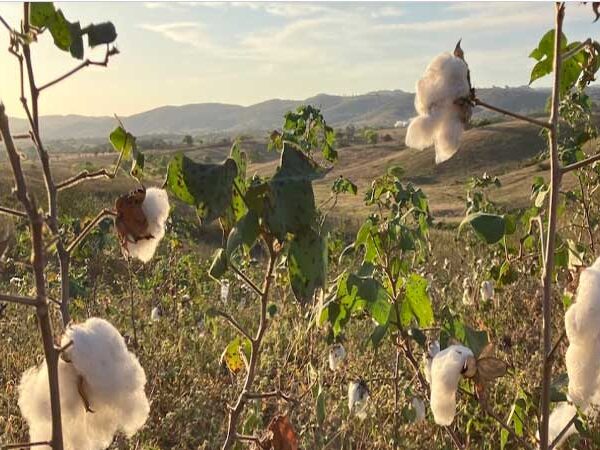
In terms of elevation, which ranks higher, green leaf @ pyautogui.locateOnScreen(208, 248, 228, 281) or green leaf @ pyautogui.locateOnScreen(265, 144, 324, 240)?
green leaf @ pyautogui.locateOnScreen(265, 144, 324, 240)

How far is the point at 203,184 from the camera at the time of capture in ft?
3.31

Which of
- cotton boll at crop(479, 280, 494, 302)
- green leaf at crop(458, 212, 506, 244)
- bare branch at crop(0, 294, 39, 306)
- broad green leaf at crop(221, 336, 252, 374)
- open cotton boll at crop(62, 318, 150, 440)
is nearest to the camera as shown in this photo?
bare branch at crop(0, 294, 39, 306)

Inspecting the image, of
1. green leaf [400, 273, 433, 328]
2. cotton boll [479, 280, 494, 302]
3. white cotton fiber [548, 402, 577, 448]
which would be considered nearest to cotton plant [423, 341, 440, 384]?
green leaf [400, 273, 433, 328]

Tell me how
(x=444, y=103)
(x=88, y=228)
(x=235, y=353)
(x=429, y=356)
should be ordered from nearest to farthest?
(x=88, y=228)
(x=444, y=103)
(x=235, y=353)
(x=429, y=356)

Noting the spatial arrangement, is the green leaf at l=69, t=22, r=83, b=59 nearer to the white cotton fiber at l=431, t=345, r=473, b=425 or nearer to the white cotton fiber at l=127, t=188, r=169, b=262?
the white cotton fiber at l=127, t=188, r=169, b=262

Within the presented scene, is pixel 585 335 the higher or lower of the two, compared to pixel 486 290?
higher

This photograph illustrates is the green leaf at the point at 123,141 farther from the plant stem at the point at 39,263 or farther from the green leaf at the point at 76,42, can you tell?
the plant stem at the point at 39,263

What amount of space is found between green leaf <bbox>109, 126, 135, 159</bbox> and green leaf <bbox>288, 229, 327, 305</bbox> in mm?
362

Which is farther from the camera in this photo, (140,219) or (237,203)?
(237,203)

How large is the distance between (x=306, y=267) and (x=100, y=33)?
0.51 metres

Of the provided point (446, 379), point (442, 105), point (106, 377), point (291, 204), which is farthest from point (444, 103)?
point (106, 377)

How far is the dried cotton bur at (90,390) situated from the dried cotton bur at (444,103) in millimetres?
625

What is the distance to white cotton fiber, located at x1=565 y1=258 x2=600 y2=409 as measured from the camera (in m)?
1.00

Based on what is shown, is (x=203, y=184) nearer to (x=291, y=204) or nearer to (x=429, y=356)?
(x=291, y=204)
